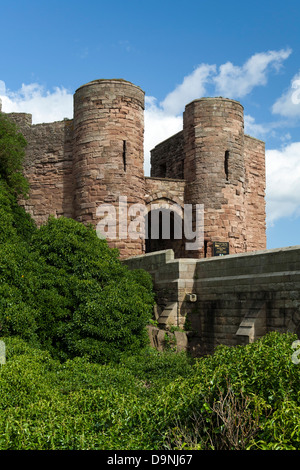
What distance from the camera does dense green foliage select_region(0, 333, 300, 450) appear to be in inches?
223

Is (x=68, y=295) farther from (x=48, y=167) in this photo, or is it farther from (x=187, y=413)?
(x=48, y=167)

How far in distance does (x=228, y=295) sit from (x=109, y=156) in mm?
8360

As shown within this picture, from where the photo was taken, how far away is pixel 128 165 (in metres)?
20.1

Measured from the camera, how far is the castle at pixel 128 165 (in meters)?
19.9

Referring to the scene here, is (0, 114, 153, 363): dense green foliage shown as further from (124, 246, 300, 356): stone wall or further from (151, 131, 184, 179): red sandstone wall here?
(151, 131, 184, 179): red sandstone wall

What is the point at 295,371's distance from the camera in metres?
6.31

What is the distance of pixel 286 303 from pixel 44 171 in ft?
44.6

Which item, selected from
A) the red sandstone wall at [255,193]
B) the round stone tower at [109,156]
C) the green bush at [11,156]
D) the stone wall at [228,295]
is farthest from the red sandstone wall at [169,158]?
the stone wall at [228,295]

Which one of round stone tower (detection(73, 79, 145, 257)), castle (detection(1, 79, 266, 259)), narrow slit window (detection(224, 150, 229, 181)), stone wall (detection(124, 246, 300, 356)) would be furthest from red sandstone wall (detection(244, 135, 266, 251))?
stone wall (detection(124, 246, 300, 356))

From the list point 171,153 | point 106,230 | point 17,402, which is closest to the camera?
point 17,402

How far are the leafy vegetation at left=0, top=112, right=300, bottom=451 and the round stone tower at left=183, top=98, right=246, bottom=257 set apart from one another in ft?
19.7

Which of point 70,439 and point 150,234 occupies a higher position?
point 150,234
